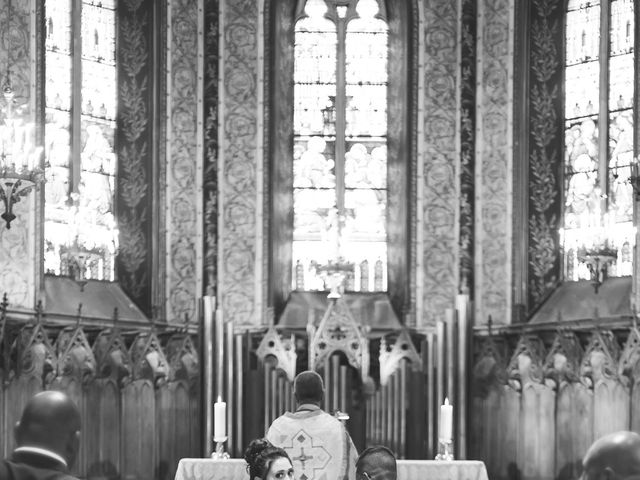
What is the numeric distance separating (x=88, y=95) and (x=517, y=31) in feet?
16.9

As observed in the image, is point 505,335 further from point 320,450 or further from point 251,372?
point 320,450

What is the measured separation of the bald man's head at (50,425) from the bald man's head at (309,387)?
400cm

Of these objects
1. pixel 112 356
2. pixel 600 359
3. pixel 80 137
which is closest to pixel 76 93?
pixel 80 137

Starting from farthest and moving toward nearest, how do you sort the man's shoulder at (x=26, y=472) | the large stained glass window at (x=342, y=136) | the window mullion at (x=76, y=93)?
the large stained glass window at (x=342, y=136), the window mullion at (x=76, y=93), the man's shoulder at (x=26, y=472)

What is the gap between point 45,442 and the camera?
4.09 meters

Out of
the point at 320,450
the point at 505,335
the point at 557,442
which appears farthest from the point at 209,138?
the point at 320,450

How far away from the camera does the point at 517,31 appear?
17.7 m

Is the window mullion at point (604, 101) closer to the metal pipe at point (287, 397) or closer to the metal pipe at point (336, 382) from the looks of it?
the metal pipe at point (336, 382)

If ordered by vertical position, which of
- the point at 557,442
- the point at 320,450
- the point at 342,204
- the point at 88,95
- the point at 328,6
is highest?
the point at 328,6

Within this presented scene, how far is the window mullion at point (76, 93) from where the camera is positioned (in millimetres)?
16734

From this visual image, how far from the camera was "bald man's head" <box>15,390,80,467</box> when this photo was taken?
4082 mm

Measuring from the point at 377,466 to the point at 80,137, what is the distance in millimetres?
11901

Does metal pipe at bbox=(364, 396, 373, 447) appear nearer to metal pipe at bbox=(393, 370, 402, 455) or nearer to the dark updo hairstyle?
metal pipe at bbox=(393, 370, 402, 455)

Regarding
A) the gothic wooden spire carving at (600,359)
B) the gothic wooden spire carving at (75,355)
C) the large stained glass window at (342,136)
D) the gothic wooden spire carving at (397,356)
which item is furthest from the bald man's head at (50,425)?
the large stained glass window at (342,136)
